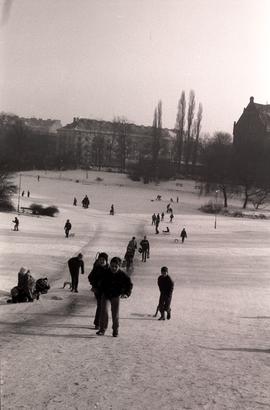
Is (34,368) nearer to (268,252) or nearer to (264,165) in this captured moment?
(268,252)

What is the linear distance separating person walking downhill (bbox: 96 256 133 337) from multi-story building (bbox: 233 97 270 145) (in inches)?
4072

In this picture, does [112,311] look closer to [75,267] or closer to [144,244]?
[75,267]

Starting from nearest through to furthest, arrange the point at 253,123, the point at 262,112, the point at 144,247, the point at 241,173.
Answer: the point at 144,247, the point at 241,173, the point at 253,123, the point at 262,112

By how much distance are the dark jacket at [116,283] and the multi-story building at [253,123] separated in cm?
10348

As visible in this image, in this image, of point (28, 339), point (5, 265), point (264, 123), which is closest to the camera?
point (28, 339)

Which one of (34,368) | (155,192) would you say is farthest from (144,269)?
(155,192)

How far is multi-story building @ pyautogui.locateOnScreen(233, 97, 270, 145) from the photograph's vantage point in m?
111

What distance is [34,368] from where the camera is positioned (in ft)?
24.1

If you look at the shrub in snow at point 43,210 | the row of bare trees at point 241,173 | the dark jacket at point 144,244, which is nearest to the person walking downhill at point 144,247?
the dark jacket at point 144,244

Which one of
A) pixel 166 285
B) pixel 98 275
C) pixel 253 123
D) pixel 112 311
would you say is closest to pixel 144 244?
→ pixel 166 285

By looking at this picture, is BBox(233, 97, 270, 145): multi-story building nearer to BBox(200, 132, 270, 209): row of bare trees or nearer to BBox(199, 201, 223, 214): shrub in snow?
BBox(200, 132, 270, 209): row of bare trees

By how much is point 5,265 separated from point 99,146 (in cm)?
10355

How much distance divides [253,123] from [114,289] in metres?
108

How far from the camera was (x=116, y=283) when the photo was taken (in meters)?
9.38
